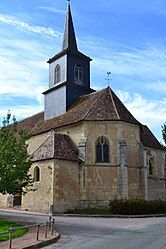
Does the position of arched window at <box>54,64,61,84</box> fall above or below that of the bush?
above

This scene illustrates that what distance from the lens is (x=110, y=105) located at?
98.0ft

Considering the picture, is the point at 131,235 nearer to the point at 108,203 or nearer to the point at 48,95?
the point at 108,203

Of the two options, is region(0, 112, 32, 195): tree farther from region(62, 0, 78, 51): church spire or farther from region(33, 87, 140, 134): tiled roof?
region(62, 0, 78, 51): church spire

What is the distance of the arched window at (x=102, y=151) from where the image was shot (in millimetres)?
28109

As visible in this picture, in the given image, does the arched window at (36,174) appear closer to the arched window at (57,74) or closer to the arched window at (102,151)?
the arched window at (102,151)

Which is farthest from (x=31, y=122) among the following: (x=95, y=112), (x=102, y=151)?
(x=102, y=151)

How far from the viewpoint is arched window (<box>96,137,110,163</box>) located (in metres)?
28.1

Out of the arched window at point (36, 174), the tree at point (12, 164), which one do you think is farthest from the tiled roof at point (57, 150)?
the tree at point (12, 164)

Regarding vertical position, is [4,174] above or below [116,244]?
above

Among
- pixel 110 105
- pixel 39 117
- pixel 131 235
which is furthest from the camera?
pixel 39 117

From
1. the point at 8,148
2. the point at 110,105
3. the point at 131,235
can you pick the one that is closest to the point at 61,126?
the point at 110,105

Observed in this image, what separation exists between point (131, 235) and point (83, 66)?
951 inches

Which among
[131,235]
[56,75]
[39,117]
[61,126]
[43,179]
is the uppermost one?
[56,75]

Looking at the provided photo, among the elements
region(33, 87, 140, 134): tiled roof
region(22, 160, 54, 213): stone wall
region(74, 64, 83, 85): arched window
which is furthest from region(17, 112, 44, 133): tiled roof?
region(22, 160, 54, 213): stone wall
